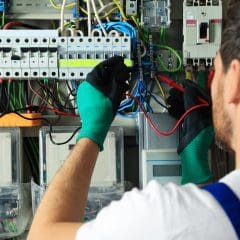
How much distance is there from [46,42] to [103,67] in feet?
0.96

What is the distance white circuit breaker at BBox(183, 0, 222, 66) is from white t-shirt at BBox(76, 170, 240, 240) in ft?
2.90

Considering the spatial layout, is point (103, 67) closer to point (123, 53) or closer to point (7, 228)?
point (123, 53)

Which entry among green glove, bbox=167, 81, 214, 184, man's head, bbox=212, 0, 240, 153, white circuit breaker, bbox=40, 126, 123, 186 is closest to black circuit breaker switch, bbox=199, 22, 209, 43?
green glove, bbox=167, 81, 214, 184

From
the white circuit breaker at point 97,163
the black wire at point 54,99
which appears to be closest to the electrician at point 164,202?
the white circuit breaker at point 97,163

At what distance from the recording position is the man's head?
100 centimetres

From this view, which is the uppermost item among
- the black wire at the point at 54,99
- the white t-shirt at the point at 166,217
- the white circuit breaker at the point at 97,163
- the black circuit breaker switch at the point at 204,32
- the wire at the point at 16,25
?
the wire at the point at 16,25

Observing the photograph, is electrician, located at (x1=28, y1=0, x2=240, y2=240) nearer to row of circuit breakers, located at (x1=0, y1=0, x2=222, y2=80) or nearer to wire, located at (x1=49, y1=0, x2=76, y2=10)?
row of circuit breakers, located at (x1=0, y1=0, x2=222, y2=80)

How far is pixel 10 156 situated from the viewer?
5.49 ft

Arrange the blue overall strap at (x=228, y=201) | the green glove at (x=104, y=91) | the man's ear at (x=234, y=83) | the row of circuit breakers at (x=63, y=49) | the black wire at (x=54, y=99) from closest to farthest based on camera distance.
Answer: the blue overall strap at (x=228, y=201) < the man's ear at (x=234, y=83) < the green glove at (x=104, y=91) < the row of circuit breakers at (x=63, y=49) < the black wire at (x=54, y=99)

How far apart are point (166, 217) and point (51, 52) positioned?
0.98m

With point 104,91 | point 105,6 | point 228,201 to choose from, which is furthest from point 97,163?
point 228,201

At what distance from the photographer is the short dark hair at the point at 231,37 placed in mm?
1021

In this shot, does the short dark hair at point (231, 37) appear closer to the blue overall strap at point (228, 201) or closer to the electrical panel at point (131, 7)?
the blue overall strap at point (228, 201)

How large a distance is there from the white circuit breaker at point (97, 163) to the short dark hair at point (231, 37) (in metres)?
0.72
